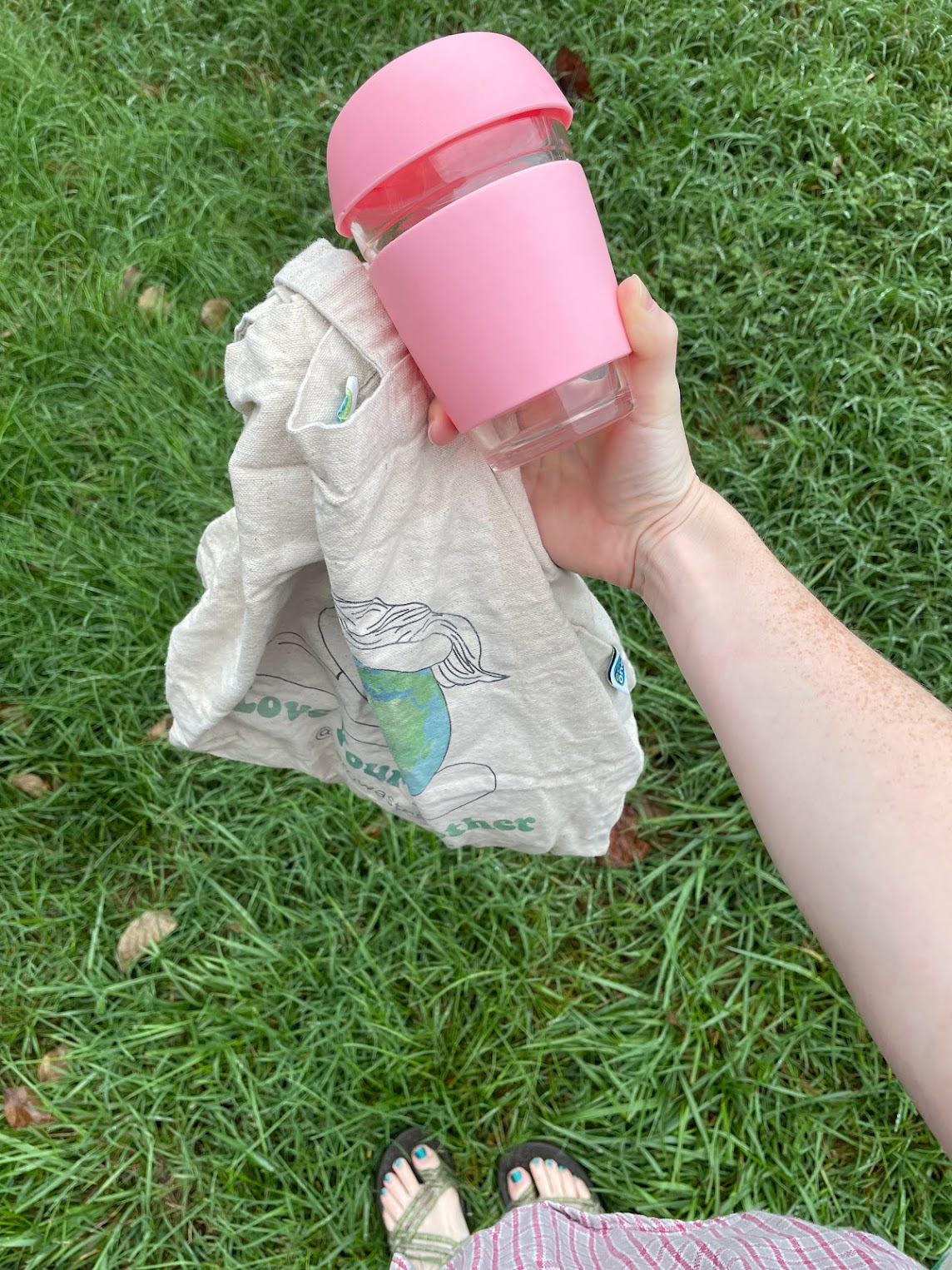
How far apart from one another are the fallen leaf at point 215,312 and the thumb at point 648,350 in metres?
1.79

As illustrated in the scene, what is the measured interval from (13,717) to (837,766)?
2.04 m

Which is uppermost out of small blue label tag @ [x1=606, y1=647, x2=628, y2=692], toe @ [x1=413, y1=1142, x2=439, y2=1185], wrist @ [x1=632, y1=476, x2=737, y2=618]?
wrist @ [x1=632, y1=476, x2=737, y2=618]

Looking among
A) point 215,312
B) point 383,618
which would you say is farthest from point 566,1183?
point 215,312

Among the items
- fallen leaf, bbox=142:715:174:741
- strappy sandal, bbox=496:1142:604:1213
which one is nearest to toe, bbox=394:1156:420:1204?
strappy sandal, bbox=496:1142:604:1213

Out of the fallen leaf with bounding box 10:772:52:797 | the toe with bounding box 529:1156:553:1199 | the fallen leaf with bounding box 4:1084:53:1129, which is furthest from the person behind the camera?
the fallen leaf with bounding box 10:772:52:797

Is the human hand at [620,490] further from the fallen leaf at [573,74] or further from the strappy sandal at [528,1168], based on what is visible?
the fallen leaf at [573,74]

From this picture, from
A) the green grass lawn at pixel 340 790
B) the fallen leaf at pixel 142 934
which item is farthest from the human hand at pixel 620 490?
the fallen leaf at pixel 142 934

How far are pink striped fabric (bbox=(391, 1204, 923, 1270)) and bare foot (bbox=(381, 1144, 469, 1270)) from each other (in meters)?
0.26

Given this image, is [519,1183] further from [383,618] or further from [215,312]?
[215,312]

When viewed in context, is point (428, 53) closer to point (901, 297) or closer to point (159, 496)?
point (159, 496)

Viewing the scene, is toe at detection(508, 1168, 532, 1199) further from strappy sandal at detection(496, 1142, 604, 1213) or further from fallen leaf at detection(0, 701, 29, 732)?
fallen leaf at detection(0, 701, 29, 732)

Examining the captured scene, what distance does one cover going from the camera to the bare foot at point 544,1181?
6.09 ft

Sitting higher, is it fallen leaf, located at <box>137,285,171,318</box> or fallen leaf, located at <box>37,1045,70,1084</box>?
fallen leaf, located at <box>137,285,171,318</box>

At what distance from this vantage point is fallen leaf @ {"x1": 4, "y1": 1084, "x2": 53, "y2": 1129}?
1.96 metres
